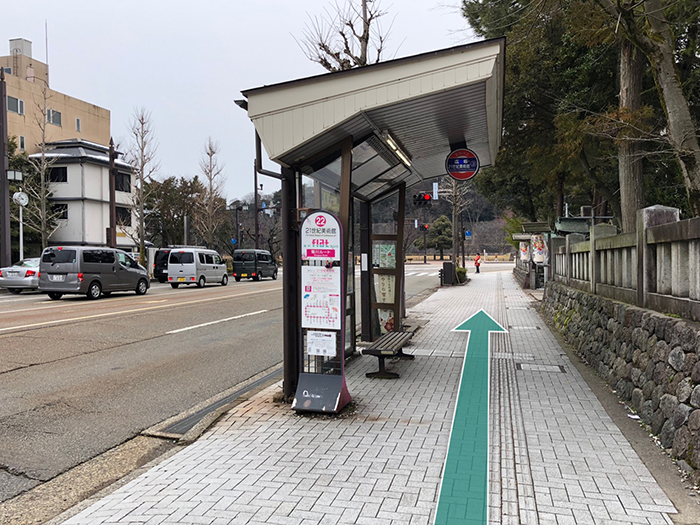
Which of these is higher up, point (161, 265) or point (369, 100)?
point (369, 100)

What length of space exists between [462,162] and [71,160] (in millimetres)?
38204

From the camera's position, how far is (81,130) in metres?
48.4

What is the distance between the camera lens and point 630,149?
11469mm

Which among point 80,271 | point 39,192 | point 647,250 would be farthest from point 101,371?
point 39,192

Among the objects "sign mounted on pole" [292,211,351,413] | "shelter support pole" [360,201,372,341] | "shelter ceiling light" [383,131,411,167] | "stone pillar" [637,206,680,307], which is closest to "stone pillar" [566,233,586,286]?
"shelter support pole" [360,201,372,341]

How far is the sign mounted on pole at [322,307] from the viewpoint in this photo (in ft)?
18.1

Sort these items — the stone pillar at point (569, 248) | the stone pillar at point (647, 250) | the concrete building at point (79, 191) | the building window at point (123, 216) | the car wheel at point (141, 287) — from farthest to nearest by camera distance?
the building window at point (123, 216), the concrete building at point (79, 191), the car wheel at point (141, 287), the stone pillar at point (569, 248), the stone pillar at point (647, 250)

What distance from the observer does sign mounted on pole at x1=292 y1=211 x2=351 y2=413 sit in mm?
5520

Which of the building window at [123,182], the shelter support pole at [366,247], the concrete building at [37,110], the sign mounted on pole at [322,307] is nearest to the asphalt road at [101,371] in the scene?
the sign mounted on pole at [322,307]

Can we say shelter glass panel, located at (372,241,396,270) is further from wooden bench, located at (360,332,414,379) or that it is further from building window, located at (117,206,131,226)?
building window, located at (117,206,131,226)

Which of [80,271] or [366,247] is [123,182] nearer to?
[80,271]

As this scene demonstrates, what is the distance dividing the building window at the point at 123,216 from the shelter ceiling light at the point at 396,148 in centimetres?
3917

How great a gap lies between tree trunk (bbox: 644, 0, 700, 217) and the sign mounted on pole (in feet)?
22.1

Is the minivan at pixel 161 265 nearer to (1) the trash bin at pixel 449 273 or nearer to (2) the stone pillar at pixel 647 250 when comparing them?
(1) the trash bin at pixel 449 273
